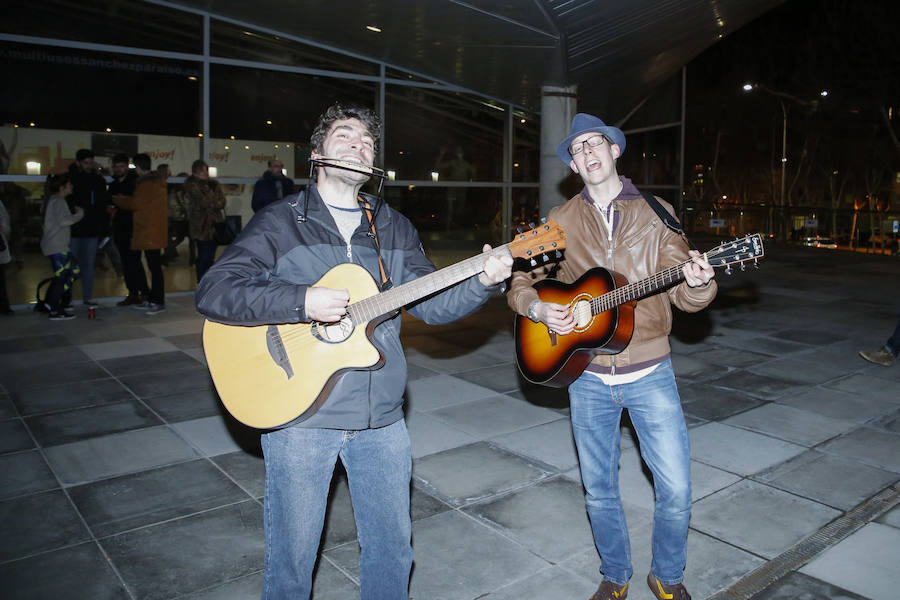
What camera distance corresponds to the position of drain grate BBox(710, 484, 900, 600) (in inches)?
135

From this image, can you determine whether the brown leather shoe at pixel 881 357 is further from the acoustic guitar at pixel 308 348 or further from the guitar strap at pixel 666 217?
the acoustic guitar at pixel 308 348

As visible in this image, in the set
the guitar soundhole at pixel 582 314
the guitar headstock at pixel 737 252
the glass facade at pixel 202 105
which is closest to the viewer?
the guitar headstock at pixel 737 252

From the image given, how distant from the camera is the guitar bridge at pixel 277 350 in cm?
266

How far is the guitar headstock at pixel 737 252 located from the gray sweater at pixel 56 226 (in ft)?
29.7

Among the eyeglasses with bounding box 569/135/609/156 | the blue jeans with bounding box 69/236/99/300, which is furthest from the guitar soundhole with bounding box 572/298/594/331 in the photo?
the blue jeans with bounding box 69/236/99/300

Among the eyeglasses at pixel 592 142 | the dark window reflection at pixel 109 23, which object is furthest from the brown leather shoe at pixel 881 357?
the dark window reflection at pixel 109 23

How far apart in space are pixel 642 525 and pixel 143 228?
8.51m

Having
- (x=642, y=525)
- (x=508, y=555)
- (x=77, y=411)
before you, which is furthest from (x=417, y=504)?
(x=77, y=411)

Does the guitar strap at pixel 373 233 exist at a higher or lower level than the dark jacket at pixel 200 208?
lower

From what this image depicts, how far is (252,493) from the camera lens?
14.8 feet

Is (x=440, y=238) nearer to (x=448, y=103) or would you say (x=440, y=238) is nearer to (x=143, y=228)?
(x=448, y=103)

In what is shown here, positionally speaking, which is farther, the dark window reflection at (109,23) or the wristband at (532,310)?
the dark window reflection at (109,23)

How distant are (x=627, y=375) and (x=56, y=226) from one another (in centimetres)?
883

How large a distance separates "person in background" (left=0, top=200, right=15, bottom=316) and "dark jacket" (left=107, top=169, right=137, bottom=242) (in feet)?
4.42
